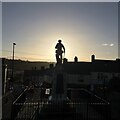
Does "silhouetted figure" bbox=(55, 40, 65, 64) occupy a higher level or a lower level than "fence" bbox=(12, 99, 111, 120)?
higher

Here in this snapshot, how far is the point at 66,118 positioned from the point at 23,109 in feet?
4.86

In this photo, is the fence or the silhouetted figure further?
the silhouetted figure

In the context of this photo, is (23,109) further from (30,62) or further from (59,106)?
(30,62)

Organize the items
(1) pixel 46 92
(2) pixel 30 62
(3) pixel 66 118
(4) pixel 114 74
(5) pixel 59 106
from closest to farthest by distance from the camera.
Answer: (3) pixel 66 118, (5) pixel 59 106, (1) pixel 46 92, (4) pixel 114 74, (2) pixel 30 62

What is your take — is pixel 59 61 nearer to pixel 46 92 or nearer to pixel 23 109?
pixel 23 109

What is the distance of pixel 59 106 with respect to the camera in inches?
238

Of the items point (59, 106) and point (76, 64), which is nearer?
point (59, 106)

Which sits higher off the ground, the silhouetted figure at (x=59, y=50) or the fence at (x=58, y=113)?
the silhouetted figure at (x=59, y=50)

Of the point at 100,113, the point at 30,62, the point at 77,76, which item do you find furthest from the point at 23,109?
the point at 30,62

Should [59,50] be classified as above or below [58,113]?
above

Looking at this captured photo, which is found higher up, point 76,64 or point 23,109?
point 76,64

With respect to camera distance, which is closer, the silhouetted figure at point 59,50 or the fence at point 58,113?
the fence at point 58,113

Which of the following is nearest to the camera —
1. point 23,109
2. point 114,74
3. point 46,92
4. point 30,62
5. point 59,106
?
point 59,106

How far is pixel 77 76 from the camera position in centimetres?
1855
